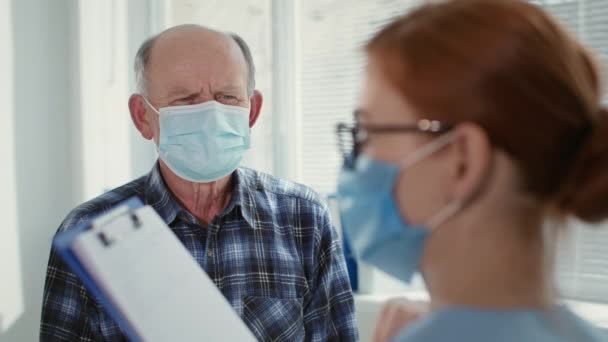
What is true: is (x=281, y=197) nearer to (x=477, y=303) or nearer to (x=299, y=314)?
(x=299, y=314)

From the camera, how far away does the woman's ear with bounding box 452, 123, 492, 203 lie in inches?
23.9

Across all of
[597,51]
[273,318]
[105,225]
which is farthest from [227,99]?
[597,51]

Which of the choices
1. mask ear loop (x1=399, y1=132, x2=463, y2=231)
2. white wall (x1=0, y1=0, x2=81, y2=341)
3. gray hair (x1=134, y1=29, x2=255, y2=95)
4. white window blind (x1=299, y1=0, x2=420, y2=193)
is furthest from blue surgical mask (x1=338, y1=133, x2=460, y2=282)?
white wall (x1=0, y1=0, x2=81, y2=341)

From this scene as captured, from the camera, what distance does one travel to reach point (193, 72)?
1381 millimetres

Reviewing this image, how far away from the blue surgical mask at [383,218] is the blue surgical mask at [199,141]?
25.3 inches

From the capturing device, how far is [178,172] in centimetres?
137

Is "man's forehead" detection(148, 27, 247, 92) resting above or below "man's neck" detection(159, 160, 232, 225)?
above

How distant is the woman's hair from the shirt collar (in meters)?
0.85

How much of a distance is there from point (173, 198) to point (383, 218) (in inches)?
32.6

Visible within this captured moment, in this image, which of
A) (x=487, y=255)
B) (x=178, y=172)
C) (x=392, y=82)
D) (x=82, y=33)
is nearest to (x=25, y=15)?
(x=82, y=33)

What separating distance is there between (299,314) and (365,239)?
0.73 metres

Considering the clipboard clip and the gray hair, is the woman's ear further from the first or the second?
the gray hair

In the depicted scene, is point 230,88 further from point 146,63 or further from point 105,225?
point 105,225

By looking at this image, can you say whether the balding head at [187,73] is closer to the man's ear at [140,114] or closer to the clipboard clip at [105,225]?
the man's ear at [140,114]
